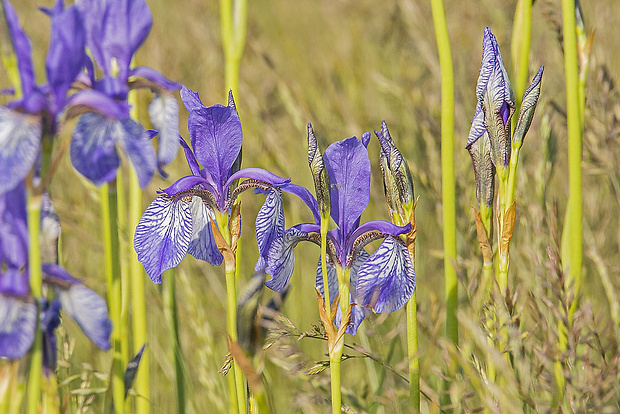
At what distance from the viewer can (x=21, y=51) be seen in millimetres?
471

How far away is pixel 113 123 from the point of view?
48 cm

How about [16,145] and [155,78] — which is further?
[155,78]

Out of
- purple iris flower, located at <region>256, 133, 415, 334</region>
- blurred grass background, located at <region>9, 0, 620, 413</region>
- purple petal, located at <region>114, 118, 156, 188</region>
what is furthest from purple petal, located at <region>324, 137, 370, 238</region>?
purple petal, located at <region>114, 118, 156, 188</region>

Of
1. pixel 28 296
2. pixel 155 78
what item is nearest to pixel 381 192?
pixel 155 78

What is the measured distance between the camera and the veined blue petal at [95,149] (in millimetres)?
473

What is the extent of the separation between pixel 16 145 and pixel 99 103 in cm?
7

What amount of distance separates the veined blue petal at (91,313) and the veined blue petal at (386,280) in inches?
10.6

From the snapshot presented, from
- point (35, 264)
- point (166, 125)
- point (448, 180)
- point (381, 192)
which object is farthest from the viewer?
point (381, 192)

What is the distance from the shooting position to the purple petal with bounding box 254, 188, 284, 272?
0.65 m

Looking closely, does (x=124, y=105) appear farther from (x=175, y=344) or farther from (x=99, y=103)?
(x=175, y=344)

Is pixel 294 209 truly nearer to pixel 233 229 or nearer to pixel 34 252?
pixel 233 229

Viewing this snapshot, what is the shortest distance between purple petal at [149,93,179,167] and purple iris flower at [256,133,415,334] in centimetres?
14

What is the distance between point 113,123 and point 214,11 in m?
2.49

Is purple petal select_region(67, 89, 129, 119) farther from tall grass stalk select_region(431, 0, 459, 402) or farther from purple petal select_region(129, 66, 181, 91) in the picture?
tall grass stalk select_region(431, 0, 459, 402)
